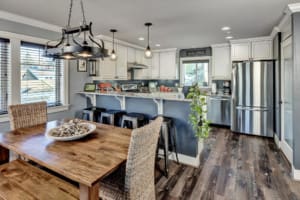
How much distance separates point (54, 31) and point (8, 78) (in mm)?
1290

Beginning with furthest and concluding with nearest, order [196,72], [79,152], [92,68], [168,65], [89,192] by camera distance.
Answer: [168,65] < [196,72] < [92,68] < [79,152] < [89,192]

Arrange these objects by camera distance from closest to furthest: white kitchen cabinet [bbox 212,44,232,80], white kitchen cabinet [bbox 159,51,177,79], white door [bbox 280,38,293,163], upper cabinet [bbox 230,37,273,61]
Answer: white door [bbox 280,38,293,163] → upper cabinet [bbox 230,37,273,61] → white kitchen cabinet [bbox 212,44,232,80] → white kitchen cabinet [bbox 159,51,177,79]

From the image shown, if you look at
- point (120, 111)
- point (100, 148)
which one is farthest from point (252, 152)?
point (100, 148)

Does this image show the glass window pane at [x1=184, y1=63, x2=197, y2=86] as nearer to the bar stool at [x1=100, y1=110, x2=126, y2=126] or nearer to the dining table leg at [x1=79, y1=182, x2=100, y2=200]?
the bar stool at [x1=100, y1=110, x2=126, y2=126]

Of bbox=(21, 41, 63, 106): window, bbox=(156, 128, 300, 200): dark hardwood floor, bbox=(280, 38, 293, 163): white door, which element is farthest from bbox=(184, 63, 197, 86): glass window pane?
bbox=(21, 41, 63, 106): window

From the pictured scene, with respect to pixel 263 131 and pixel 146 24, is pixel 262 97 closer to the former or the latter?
pixel 263 131

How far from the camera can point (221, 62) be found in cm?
547

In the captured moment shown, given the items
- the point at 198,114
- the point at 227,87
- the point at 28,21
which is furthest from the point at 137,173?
the point at 227,87

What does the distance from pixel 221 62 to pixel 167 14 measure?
10.2 ft

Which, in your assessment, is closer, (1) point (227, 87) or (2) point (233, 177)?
(2) point (233, 177)

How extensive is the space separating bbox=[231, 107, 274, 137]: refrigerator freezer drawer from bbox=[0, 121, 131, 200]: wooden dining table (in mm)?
3624

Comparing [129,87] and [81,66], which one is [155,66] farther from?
[81,66]

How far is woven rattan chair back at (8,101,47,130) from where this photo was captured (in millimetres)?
2238

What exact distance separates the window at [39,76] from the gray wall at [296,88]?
3960 mm
